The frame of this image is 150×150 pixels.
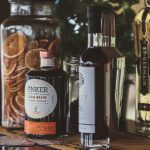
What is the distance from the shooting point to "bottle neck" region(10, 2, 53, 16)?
120cm

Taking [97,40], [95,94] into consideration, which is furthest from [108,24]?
[95,94]

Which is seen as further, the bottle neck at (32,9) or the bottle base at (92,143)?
the bottle neck at (32,9)

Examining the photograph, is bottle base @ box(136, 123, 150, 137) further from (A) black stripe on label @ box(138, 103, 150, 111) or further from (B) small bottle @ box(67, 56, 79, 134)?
(B) small bottle @ box(67, 56, 79, 134)

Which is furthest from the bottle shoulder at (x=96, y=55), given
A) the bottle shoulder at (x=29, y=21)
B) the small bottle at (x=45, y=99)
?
the bottle shoulder at (x=29, y=21)

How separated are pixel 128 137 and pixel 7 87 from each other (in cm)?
29

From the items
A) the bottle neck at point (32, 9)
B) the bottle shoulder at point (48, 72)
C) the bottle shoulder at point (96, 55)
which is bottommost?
the bottle shoulder at point (48, 72)

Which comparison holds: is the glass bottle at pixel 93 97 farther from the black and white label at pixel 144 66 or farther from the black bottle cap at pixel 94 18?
the black and white label at pixel 144 66

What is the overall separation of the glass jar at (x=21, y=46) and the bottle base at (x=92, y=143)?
0.75 feet

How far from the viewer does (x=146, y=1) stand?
1.15 m

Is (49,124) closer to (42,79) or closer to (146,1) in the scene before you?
(42,79)

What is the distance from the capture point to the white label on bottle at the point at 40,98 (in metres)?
1.05

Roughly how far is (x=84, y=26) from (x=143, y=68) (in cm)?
21

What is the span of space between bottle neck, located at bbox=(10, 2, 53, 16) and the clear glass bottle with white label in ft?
0.75

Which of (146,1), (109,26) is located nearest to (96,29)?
(109,26)
